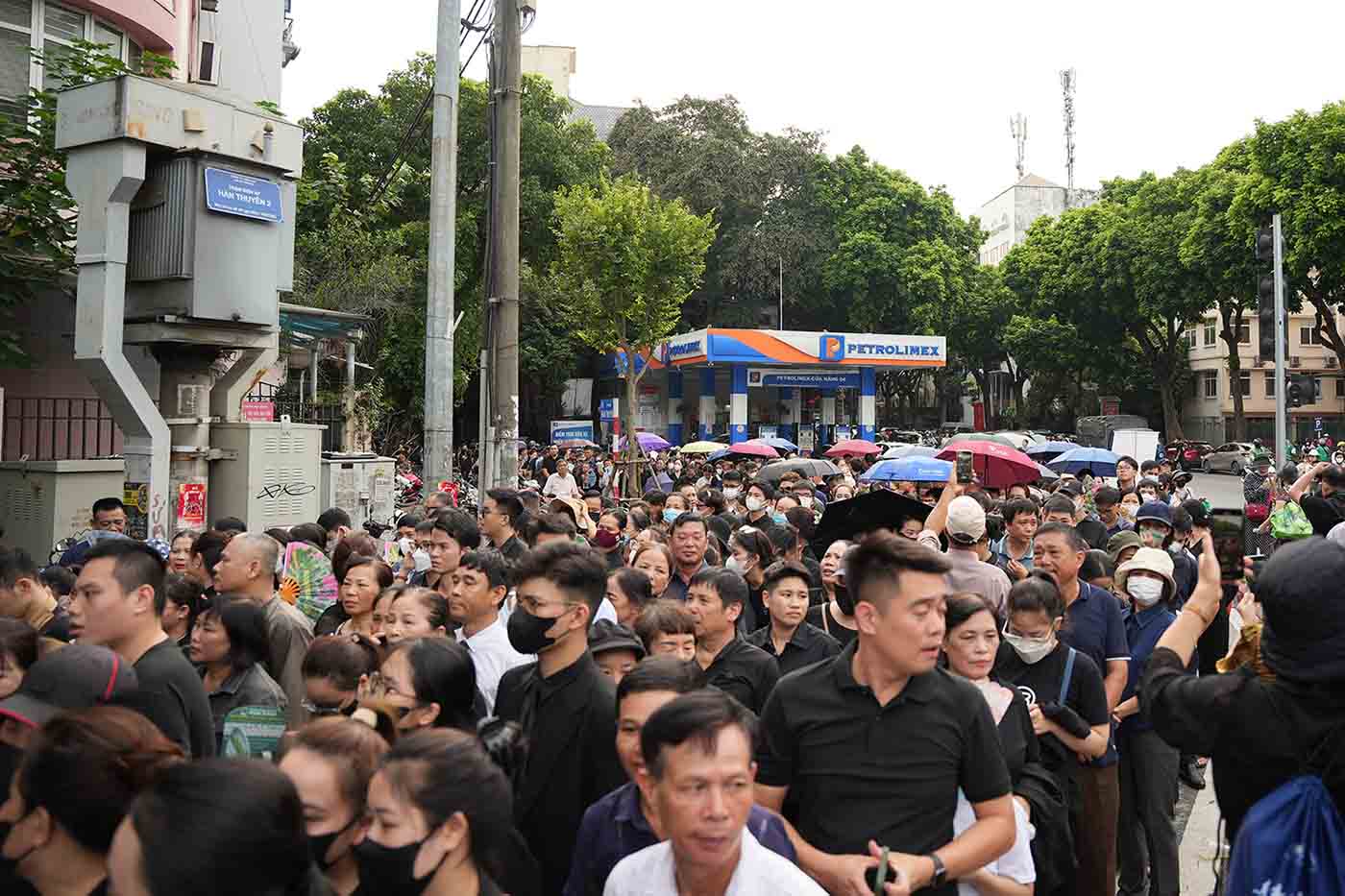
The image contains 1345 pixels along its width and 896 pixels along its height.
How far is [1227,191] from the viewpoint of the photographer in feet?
111

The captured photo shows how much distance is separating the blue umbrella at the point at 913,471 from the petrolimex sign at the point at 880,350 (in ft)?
80.3

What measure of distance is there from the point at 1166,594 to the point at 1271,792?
352cm

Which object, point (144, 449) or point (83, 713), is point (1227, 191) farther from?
point (83, 713)

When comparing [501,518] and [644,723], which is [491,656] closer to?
[644,723]

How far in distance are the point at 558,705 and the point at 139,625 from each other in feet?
4.90

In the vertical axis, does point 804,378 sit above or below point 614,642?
above

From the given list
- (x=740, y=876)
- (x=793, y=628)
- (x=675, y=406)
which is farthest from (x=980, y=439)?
(x=675, y=406)

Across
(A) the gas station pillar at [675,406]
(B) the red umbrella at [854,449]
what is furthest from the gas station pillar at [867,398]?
(B) the red umbrella at [854,449]

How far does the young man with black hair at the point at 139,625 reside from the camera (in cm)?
363

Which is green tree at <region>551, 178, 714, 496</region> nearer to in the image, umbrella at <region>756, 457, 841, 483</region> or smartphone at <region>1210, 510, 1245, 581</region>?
umbrella at <region>756, 457, 841, 483</region>

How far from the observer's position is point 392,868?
7.88 feet

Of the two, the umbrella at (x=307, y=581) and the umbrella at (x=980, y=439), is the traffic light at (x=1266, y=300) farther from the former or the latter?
the umbrella at (x=307, y=581)

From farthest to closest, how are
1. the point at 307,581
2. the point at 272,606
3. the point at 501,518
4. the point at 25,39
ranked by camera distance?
the point at 25,39, the point at 501,518, the point at 307,581, the point at 272,606

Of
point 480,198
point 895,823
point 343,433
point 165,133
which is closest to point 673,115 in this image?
point 480,198
